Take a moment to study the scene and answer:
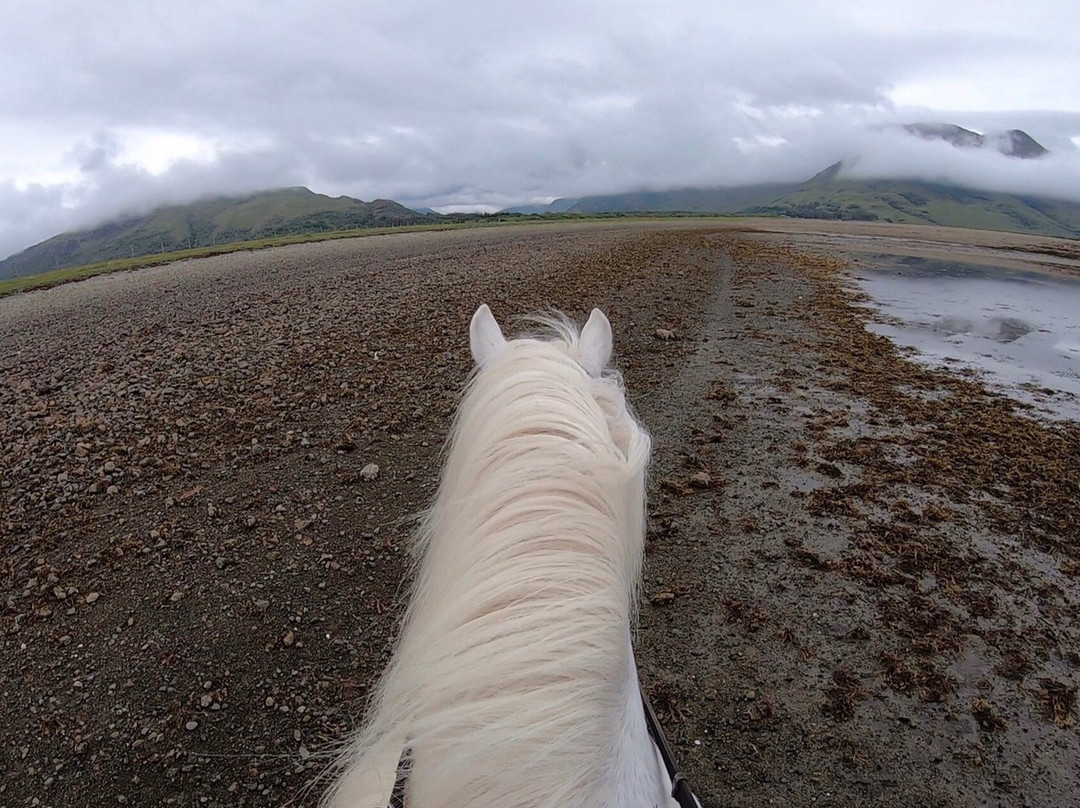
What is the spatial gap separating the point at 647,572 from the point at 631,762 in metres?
3.12

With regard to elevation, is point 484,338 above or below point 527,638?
above

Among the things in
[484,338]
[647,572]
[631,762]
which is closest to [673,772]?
[631,762]

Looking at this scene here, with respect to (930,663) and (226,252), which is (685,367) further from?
(226,252)

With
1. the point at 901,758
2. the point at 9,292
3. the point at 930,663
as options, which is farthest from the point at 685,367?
the point at 9,292

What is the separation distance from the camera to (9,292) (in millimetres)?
20484

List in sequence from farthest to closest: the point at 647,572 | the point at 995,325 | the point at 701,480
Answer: the point at 995,325 < the point at 701,480 < the point at 647,572

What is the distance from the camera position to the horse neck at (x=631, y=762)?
0.96 meters

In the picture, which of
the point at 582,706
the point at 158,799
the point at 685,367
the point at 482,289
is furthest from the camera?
the point at 482,289

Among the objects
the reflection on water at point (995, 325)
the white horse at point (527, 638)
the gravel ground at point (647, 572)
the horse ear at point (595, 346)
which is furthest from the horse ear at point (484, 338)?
the reflection on water at point (995, 325)

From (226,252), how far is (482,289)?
26.0 metres

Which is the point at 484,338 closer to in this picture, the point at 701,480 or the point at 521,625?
the point at 521,625

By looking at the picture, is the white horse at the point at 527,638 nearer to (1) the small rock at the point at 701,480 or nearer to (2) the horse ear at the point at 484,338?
(2) the horse ear at the point at 484,338

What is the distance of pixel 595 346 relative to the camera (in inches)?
77.9

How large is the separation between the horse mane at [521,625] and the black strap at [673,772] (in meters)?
0.36
